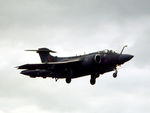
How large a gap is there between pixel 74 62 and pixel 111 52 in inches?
168

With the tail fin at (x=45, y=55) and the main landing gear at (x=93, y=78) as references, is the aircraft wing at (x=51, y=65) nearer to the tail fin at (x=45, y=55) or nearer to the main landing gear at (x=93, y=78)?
the main landing gear at (x=93, y=78)

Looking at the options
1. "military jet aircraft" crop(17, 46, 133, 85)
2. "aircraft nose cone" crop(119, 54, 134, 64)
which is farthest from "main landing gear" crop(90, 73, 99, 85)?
"aircraft nose cone" crop(119, 54, 134, 64)

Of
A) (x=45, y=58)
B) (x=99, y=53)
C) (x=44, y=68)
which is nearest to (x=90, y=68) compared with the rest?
(x=99, y=53)

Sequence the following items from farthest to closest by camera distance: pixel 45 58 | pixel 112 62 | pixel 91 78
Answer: pixel 45 58 < pixel 91 78 < pixel 112 62

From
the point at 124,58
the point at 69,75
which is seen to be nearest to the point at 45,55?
the point at 69,75

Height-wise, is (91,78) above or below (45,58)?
below

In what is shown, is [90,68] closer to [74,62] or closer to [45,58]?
[74,62]

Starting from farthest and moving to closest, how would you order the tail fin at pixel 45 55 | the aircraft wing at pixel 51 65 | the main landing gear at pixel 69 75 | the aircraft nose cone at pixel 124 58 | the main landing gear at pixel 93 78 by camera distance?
the tail fin at pixel 45 55 → the main landing gear at pixel 93 78 → the main landing gear at pixel 69 75 → the aircraft wing at pixel 51 65 → the aircraft nose cone at pixel 124 58

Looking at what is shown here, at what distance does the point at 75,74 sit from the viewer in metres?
50.2

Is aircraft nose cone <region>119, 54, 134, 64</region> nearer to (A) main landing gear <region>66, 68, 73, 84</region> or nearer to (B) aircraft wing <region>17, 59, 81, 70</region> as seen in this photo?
(B) aircraft wing <region>17, 59, 81, 70</region>

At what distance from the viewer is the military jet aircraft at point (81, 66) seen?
159ft

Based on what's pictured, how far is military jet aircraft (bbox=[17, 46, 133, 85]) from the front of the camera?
4844cm

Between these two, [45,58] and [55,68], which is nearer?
[55,68]

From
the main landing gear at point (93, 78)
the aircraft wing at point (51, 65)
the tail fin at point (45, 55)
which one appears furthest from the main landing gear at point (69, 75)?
the tail fin at point (45, 55)
